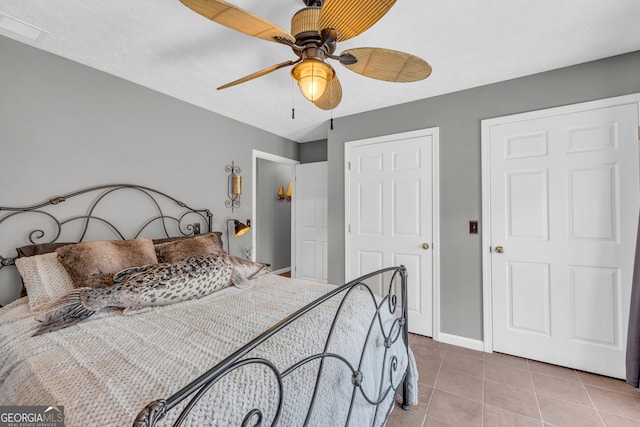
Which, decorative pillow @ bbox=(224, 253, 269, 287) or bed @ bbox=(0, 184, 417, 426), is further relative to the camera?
decorative pillow @ bbox=(224, 253, 269, 287)

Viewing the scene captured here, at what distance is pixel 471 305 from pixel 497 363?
0.49 m

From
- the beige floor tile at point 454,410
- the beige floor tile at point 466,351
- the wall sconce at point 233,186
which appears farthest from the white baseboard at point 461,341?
the wall sconce at point 233,186

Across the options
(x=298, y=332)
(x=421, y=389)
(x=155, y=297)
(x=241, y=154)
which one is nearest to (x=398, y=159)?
(x=241, y=154)

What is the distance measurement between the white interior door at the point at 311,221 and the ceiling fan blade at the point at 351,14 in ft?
8.82

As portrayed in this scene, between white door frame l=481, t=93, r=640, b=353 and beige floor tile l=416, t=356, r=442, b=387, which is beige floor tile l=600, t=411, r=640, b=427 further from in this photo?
beige floor tile l=416, t=356, r=442, b=387

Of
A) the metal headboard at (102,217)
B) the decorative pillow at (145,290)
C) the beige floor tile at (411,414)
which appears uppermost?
the metal headboard at (102,217)

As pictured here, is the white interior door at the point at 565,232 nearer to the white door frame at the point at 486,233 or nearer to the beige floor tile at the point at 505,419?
the white door frame at the point at 486,233

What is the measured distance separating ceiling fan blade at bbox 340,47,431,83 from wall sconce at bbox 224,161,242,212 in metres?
2.07

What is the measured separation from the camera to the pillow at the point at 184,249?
2.10 metres

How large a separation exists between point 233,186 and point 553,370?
352 cm

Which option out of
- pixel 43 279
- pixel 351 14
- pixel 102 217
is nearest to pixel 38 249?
pixel 43 279

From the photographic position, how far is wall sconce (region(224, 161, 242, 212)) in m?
3.17

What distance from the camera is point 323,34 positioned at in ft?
4.25

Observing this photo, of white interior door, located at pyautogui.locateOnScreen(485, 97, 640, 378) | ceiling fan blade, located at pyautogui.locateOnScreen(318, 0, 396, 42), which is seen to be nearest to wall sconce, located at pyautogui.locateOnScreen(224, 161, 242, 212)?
ceiling fan blade, located at pyautogui.locateOnScreen(318, 0, 396, 42)
